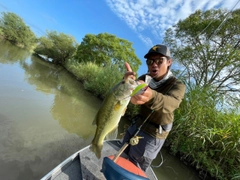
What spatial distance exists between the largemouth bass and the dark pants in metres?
0.54

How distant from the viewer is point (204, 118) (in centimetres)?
518

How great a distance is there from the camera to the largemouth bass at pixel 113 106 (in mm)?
1229

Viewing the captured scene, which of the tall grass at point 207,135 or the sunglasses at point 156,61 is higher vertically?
the sunglasses at point 156,61

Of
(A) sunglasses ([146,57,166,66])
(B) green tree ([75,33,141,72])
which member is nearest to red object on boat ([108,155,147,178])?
(A) sunglasses ([146,57,166,66])

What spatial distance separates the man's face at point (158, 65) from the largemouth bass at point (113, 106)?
63cm

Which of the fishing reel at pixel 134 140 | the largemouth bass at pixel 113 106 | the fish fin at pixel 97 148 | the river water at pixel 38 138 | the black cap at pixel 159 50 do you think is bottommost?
the river water at pixel 38 138

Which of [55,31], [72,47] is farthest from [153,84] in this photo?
[55,31]

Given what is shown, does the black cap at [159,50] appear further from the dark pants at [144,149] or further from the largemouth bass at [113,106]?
the dark pants at [144,149]

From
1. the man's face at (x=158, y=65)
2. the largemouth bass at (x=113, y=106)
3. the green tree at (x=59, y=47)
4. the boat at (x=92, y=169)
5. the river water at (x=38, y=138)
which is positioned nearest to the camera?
the largemouth bass at (x=113, y=106)

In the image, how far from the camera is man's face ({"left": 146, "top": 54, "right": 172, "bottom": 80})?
1.76 meters

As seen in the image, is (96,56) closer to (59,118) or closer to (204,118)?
(59,118)

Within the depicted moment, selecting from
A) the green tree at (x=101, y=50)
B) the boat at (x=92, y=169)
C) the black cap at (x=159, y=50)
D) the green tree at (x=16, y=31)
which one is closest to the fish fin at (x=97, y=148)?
the boat at (x=92, y=169)

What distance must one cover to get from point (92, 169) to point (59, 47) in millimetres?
34294

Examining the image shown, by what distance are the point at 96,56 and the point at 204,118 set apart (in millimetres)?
24156
